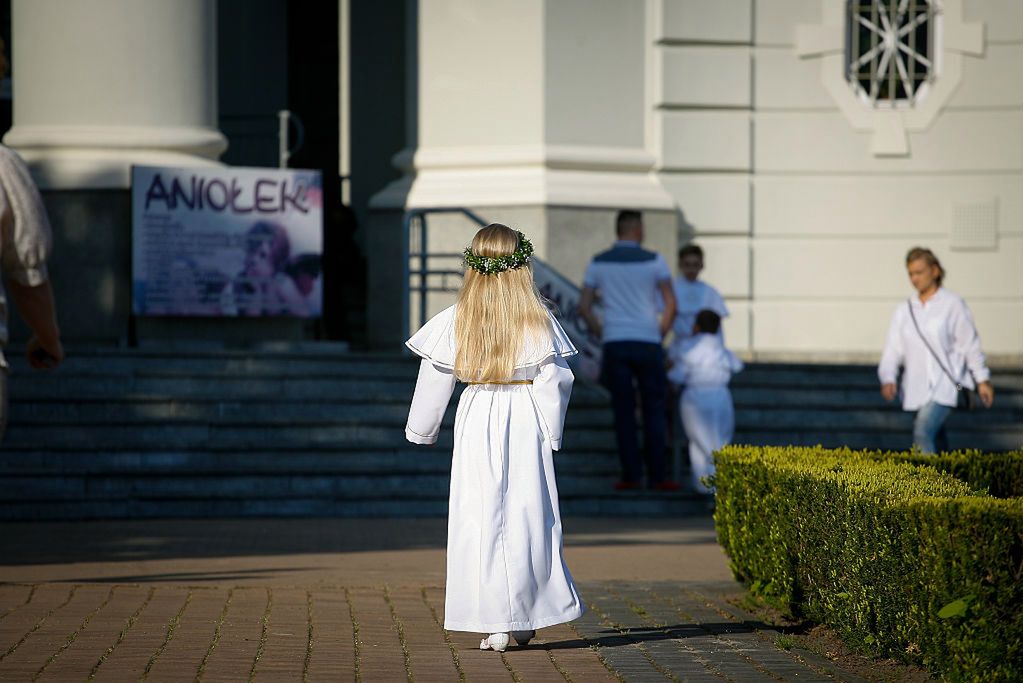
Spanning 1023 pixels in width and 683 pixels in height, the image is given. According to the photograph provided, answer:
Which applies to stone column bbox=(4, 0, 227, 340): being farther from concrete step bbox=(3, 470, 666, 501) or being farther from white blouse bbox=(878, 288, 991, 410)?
white blouse bbox=(878, 288, 991, 410)

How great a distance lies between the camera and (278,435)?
1324cm

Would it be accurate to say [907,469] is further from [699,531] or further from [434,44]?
[434,44]

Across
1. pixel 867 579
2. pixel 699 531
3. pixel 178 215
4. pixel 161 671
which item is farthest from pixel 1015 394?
pixel 161 671

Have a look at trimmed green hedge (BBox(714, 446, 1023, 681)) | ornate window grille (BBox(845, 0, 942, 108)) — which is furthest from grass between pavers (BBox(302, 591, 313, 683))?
ornate window grille (BBox(845, 0, 942, 108))

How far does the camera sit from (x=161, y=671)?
662cm

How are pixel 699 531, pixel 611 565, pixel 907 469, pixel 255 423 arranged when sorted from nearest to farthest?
pixel 907 469, pixel 611 565, pixel 699 531, pixel 255 423

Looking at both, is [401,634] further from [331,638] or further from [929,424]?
[929,424]

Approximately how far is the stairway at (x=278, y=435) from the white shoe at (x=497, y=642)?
532 centimetres

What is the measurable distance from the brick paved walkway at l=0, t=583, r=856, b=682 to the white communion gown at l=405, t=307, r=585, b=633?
210 millimetres

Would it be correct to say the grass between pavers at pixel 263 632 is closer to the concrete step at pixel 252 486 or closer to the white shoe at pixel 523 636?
the white shoe at pixel 523 636

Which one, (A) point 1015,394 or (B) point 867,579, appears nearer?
(B) point 867,579

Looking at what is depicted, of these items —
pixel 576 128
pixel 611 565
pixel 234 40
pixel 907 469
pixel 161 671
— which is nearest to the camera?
pixel 161 671

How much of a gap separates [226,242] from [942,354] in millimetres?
6560

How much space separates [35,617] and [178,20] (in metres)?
8.83
